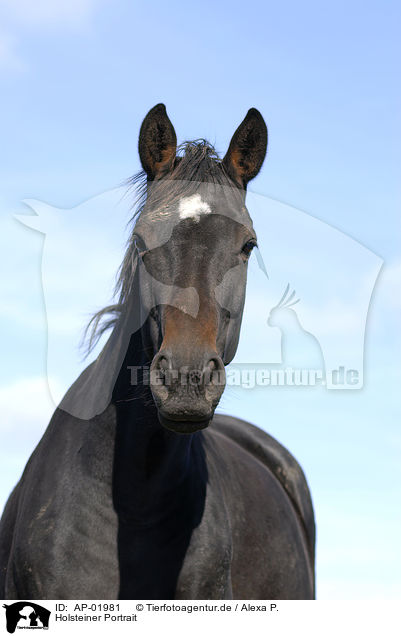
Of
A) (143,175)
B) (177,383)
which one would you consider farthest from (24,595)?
(143,175)

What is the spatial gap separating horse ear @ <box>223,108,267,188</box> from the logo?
279 centimetres

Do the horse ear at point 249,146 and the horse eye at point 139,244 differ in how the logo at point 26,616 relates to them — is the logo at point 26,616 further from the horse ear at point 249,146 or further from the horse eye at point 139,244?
the horse ear at point 249,146

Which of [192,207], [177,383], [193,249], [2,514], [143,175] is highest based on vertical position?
[143,175]

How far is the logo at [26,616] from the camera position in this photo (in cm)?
436

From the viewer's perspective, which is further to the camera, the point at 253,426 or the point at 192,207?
the point at 253,426

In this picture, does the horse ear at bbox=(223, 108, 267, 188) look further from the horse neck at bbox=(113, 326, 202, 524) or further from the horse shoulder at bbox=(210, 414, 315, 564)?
the horse shoulder at bbox=(210, 414, 315, 564)

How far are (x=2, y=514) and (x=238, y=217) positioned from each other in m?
2.78

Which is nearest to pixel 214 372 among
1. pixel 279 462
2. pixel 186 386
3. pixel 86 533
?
pixel 186 386

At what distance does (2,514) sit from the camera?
5.45 metres

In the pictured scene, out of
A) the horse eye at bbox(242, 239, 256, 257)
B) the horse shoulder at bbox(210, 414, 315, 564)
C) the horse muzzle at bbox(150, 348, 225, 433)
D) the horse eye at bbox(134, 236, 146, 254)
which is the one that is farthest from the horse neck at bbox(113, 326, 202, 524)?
the horse shoulder at bbox(210, 414, 315, 564)

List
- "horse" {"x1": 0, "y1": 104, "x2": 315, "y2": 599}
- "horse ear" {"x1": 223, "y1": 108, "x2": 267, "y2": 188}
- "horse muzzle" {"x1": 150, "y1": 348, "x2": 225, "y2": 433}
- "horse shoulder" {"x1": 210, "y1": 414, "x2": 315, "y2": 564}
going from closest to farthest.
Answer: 1. "horse muzzle" {"x1": 150, "y1": 348, "x2": 225, "y2": 433}
2. "horse" {"x1": 0, "y1": 104, "x2": 315, "y2": 599}
3. "horse ear" {"x1": 223, "y1": 108, "x2": 267, "y2": 188}
4. "horse shoulder" {"x1": 210, "y1": 414, "x2": 315, "y2": 564}

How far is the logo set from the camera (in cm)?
436

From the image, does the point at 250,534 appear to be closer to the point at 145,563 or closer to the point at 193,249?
the point at 145,563

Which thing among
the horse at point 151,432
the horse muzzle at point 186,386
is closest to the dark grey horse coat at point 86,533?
the horse at point 151,432
